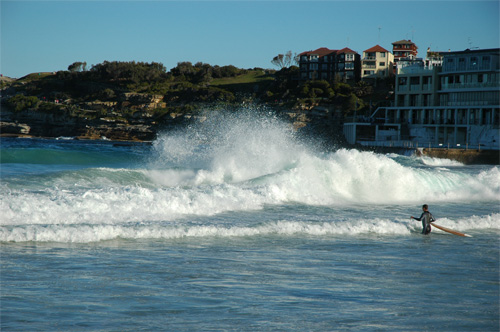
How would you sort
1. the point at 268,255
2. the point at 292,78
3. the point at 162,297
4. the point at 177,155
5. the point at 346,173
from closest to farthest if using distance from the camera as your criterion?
the point at 162,297 → the point at 268,255 → the point at 346,173 → the point at 177,155 → the point at 292,78

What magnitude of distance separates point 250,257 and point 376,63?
93847 millimetres

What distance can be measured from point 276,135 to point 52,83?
104 meters

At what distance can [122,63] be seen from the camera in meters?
126

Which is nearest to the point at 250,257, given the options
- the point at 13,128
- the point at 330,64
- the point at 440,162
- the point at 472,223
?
the point at 472,223

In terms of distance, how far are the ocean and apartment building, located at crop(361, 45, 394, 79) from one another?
8080 centimetres

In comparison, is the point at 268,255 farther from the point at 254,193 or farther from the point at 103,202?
the point at 254,193

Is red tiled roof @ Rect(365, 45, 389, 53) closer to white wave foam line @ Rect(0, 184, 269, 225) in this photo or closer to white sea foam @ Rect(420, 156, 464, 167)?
white sea foam @ Rect(420, 156, 464, 167)

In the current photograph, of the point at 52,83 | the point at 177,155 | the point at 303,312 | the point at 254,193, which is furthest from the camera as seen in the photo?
the point at 52,83

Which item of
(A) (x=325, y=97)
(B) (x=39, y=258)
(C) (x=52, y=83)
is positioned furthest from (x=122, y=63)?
(B) (x=39, y=258)

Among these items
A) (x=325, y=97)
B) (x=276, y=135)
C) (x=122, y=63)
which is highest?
(x=122, y=63)

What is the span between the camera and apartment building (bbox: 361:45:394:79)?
98.2 m

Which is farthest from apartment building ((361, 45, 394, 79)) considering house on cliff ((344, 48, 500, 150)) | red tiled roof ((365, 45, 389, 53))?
house on cliff ((344, 48, 500, 150))

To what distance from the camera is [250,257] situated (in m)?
10.1

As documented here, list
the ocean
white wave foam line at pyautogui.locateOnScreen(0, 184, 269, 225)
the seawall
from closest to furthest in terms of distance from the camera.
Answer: the ocean
white wave foam line at pyautogui.locateOnScreen(0, 184, 269, 225)
the seawall
